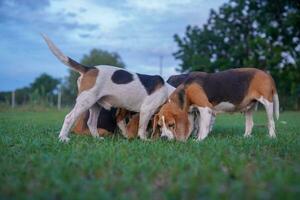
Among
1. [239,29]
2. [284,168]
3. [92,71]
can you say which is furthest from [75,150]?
[239,29]

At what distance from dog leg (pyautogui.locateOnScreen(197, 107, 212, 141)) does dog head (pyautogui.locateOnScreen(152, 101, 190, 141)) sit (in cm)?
31

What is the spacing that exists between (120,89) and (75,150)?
85.0 inches

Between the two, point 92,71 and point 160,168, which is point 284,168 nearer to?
point 160,168

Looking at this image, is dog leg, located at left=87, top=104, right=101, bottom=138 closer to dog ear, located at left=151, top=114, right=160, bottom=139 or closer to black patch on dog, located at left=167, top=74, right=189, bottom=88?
dog ear, located at left=151, top=114, right=160, bottom=139

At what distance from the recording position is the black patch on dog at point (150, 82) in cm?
762

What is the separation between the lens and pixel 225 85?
313 inches

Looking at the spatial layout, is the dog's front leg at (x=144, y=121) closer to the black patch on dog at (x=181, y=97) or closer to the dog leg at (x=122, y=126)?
the dog leg at (x=122, y=126)

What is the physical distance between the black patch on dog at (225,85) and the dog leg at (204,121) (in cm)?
41

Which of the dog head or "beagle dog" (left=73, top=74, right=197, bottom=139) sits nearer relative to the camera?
the dog head

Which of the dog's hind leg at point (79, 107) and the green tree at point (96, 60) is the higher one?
the green tree at point (96, 60)

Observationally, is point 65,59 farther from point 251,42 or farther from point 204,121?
point 251,42

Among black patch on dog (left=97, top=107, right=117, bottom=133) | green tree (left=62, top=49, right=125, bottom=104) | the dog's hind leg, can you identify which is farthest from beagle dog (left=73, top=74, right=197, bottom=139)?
green tree (left=62, top=49, right=125, bottom=104)

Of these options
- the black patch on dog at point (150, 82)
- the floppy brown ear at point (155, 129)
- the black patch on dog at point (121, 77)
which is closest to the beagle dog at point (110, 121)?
the black patch on dog at point (150, 82)

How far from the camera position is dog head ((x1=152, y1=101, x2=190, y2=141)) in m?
6.93
